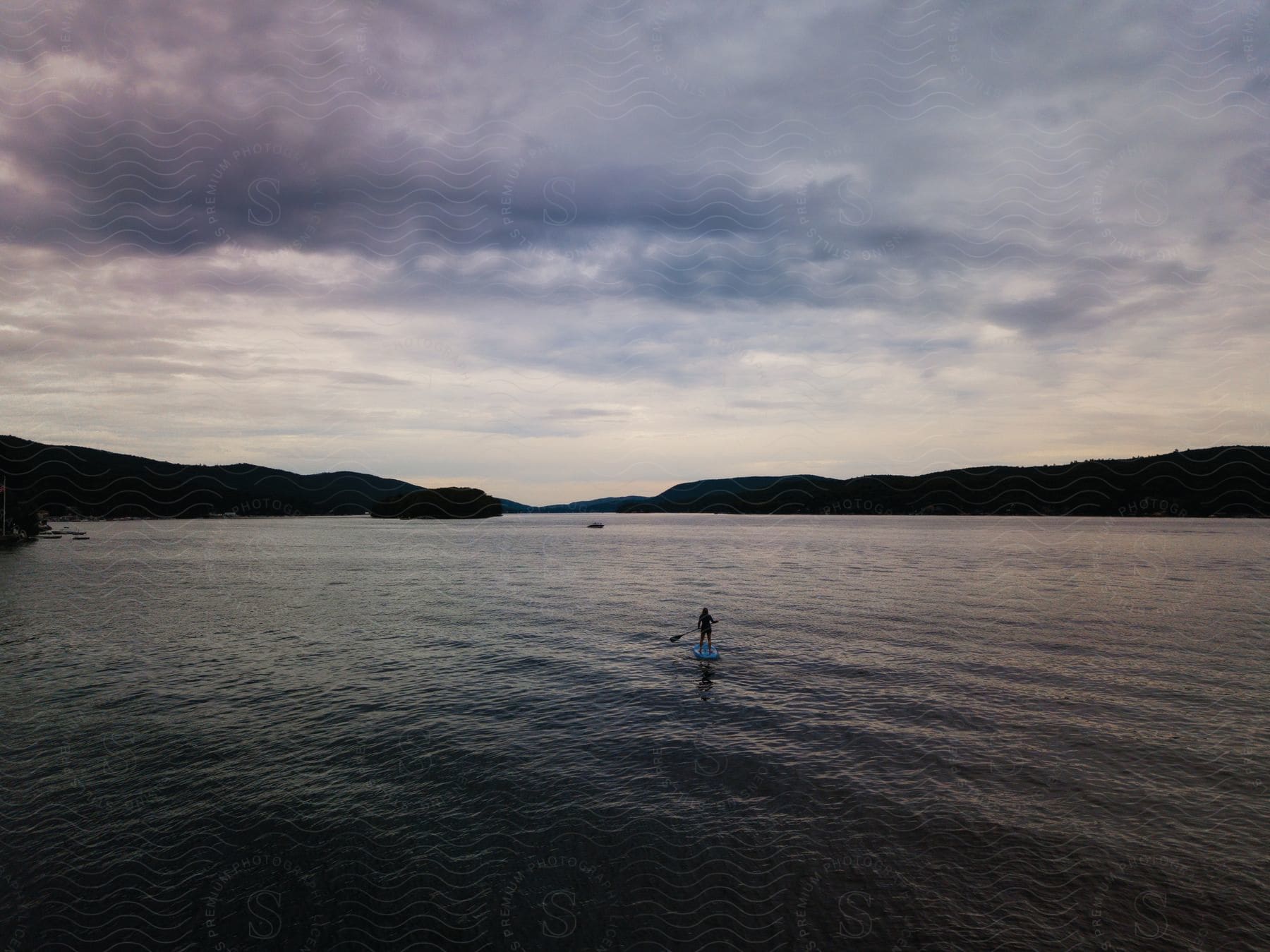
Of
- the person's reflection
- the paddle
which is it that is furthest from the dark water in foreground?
the paddle

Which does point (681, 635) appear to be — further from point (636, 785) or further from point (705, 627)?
point (636, 785)

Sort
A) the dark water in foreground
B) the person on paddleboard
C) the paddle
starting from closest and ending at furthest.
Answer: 1. the dark water in foreground
2. the person on paddleboard
3. the paddle

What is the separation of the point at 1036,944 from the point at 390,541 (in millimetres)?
197407

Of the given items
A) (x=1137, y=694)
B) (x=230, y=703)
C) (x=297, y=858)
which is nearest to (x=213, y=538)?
(x=230, y=703)

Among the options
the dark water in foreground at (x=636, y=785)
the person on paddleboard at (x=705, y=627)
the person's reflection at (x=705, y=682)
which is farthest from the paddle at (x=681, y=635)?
the person's reflection at (x=705, y=682)

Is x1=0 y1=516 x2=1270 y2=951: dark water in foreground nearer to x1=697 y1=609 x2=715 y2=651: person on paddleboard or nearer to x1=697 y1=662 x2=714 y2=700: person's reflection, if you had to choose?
x1=697 y1=662 x2=714 y2=700: person's reflection

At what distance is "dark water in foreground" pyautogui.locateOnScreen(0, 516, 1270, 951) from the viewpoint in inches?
593

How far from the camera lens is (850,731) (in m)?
26.6

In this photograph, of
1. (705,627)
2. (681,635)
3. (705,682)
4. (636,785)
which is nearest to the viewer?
(636,785)

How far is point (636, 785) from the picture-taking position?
2158 centimetres

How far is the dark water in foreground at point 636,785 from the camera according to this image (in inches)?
593

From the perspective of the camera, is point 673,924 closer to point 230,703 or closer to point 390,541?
point 230,703

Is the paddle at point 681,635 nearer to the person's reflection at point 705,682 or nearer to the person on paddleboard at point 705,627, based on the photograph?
the person on paddleboard at point 705,627

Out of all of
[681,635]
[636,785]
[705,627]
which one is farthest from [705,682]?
[636,785]
